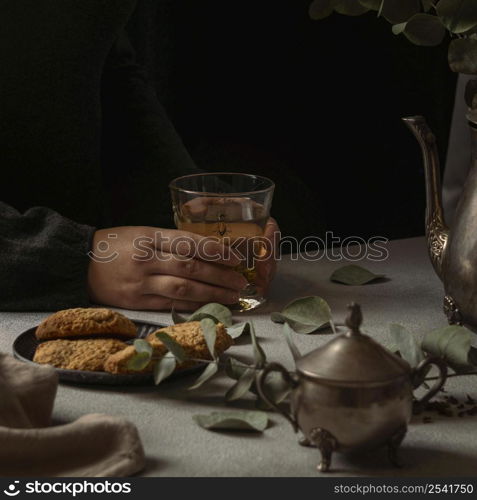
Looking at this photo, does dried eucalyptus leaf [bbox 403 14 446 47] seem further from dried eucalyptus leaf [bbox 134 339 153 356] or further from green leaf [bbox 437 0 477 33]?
dried eucalyptus leaf [bbox 134 339 153 356]

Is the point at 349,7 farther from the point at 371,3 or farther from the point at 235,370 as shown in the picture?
the point at 235,370

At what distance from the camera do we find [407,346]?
0.84m

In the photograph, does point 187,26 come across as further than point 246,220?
Yes

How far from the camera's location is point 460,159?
177 cm

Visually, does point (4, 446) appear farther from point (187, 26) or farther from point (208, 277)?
point (187, 26)

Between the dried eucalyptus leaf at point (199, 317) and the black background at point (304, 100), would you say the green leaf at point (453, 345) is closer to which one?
the dried eucalyptus leaf at point (199, 317)

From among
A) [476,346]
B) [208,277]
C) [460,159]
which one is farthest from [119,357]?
[460,159]

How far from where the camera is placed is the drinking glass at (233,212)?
112cm

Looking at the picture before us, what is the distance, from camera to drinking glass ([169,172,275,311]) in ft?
3.68

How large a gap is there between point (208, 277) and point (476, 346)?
13.1 inches

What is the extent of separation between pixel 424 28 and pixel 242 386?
0.42m

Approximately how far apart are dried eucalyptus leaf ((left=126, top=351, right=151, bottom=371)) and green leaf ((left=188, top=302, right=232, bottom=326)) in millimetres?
187

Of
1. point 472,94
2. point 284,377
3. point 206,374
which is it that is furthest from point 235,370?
point 472,94

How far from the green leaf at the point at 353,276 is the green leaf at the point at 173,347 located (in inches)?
17.6
